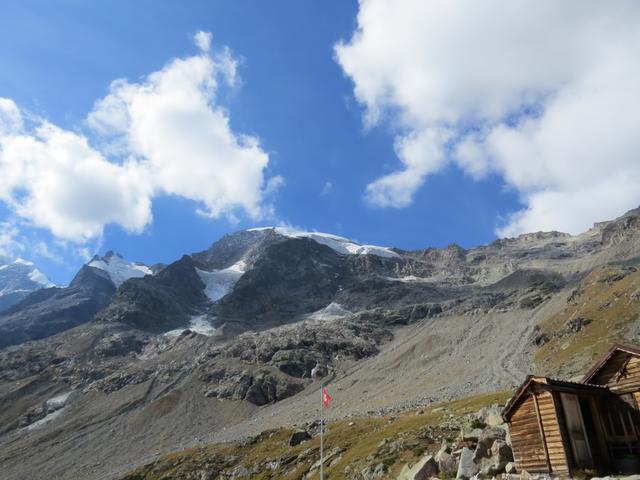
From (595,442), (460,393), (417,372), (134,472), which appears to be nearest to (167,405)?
(134,472)

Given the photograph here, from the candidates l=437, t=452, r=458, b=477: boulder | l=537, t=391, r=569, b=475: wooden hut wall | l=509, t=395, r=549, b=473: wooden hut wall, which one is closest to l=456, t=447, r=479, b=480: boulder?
l=437, t=452, r=458, b=477: boulder

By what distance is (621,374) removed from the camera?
105 feet

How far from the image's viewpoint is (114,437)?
14950 centimetres

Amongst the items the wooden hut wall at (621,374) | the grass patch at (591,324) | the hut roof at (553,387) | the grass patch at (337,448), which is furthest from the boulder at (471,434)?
the grass patch at (591,324)

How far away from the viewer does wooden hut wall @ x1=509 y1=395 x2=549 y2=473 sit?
30.8 metres

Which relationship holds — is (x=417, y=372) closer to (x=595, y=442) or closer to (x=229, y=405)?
(x=229, y=405)

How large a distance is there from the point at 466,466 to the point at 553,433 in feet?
20.2

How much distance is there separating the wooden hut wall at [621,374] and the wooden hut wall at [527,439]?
17.3ft

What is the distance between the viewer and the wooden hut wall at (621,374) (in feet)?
103

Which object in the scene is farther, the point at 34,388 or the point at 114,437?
the point at 34,388

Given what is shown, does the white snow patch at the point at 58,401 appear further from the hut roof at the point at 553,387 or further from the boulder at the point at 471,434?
the hut roof at the point at 553,387

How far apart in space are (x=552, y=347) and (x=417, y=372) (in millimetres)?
40769

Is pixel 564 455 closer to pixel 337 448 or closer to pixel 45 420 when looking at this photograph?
pixel 337 448

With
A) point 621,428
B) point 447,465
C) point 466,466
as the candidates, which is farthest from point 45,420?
point 621,428
